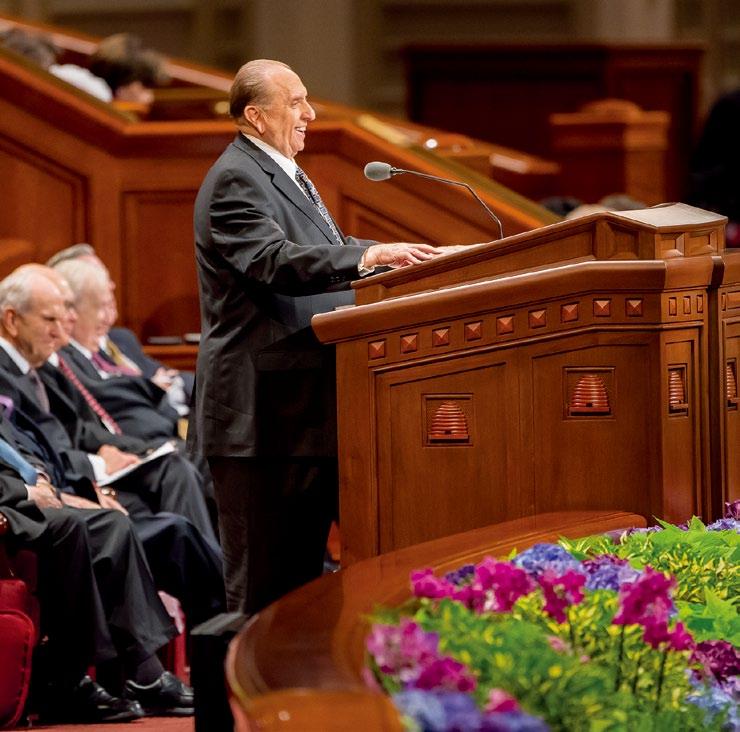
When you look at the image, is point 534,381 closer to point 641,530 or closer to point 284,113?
point 641,530

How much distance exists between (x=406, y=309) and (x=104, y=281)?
2718mm

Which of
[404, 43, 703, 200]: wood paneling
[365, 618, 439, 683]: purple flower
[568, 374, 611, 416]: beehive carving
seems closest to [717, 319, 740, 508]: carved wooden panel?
[568, 374, 611, 416]: beehive carving

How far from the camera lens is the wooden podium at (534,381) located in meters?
3.48

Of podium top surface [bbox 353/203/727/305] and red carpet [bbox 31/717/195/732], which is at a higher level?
podium top surface [bbox 353/203/727/305]

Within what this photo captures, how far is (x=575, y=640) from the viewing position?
2512mm

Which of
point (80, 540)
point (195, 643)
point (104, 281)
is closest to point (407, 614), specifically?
point (195, 643)

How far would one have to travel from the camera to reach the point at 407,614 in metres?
2.52

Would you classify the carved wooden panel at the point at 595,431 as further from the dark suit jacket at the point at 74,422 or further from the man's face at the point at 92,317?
the man's face at the point at 92,317

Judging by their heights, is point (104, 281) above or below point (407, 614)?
above

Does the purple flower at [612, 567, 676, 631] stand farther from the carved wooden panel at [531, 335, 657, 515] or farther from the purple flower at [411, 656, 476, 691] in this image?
the carved wooden panel at [531, 335, 657, 515]

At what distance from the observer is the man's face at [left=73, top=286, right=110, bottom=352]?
6.04 meters

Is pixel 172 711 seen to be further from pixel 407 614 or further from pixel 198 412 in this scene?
pixel 407 614

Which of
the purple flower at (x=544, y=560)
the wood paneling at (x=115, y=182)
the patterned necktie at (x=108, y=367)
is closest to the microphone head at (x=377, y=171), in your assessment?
the purple flower at (x=544, y=560)

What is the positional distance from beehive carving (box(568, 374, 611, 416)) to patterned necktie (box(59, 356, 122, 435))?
2641 mm
